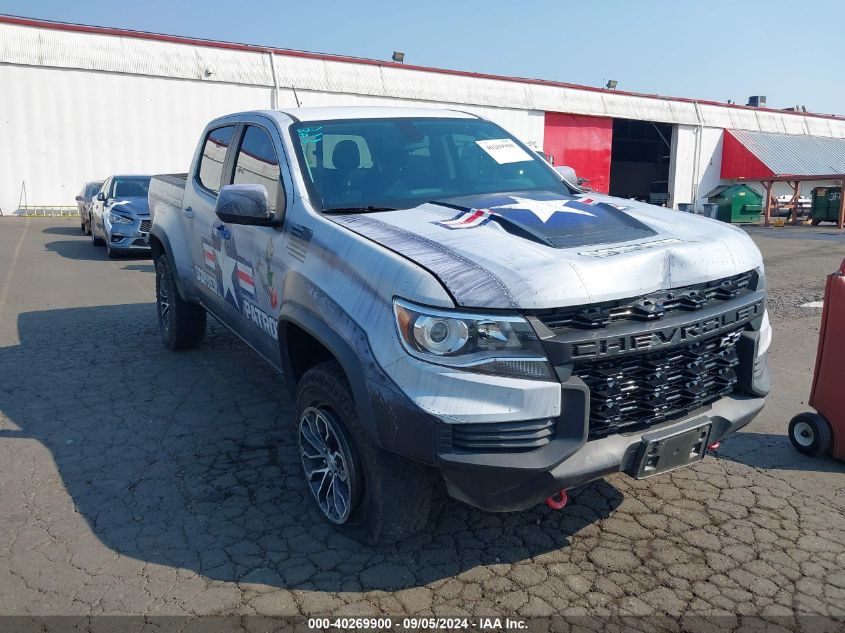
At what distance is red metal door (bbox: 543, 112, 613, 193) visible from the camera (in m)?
31.9

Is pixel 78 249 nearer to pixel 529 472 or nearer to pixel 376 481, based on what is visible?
pixel 376 481

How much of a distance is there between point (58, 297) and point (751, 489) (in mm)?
8719

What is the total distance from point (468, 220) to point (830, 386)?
8.34ft

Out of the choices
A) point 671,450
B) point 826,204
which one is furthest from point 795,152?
point 671,450

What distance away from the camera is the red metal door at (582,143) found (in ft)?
105

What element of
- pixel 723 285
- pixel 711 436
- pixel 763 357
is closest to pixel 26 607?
pixel 711 436

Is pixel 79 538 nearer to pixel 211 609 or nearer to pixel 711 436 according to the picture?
pixel 211 609

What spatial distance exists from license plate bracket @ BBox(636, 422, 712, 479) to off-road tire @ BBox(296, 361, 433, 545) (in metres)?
0.88

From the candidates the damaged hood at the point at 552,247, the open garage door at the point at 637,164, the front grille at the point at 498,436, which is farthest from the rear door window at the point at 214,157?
the open garage door at the point at 637,164

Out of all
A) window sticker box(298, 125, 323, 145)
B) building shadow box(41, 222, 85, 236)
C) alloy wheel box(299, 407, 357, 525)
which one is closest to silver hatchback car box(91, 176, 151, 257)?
building shadow box(41, 222, 85, 236)

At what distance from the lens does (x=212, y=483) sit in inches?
159

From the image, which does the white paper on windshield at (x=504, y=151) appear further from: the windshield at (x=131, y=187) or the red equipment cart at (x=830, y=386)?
the windshield at (x=131, y=187)

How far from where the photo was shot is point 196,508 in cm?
374

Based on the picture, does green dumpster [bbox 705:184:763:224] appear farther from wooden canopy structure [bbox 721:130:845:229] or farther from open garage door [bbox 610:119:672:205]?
open garage door [bbox 610:119:672:205]
